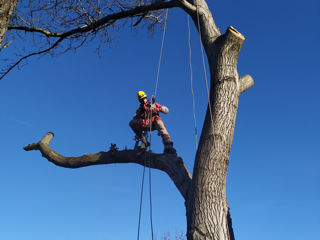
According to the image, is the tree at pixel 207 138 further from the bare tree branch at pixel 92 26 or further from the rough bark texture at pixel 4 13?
the rough bark texture at pixel 4 13

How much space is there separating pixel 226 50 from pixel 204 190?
1.62 metres

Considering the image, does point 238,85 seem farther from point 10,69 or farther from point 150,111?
point 10,69

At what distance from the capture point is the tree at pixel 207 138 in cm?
310

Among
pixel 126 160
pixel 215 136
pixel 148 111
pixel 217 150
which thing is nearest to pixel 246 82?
pixel 215 136

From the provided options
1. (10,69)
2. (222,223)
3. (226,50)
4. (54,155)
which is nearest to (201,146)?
(222,223)

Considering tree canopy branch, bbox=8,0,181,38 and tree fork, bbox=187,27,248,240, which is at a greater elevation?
tree canopy branch, bbox=8,0,181,38

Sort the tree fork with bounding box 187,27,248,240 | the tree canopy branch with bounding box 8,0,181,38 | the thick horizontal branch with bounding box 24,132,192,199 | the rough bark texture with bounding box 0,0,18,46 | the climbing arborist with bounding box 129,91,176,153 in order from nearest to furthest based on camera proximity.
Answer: the rough bark texture with bounding box 0,0,18,46, the tree fork with bounding box 187,27,248,240, the thick horizontal branch with bounding box 24,132,192,199, the tree canopy branch with bounding box 8,0,181,38, the climbing arborist with bounding box 129,91,176,153

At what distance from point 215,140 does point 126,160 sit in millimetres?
1794

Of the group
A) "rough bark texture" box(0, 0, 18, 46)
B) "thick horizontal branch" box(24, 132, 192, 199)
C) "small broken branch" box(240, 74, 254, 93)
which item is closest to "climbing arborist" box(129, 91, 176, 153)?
"thick horizontal branch" box(24, 132, 192, 199)

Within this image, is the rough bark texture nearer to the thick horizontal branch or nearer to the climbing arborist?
the thick horizontal branch

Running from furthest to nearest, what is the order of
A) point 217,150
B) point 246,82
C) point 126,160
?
1. point 126,160
2. point 246,82
3. point 217,150

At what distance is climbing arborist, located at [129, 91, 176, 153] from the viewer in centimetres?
518

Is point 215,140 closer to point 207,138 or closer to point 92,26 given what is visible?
point 207,138

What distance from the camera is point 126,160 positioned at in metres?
4.82
